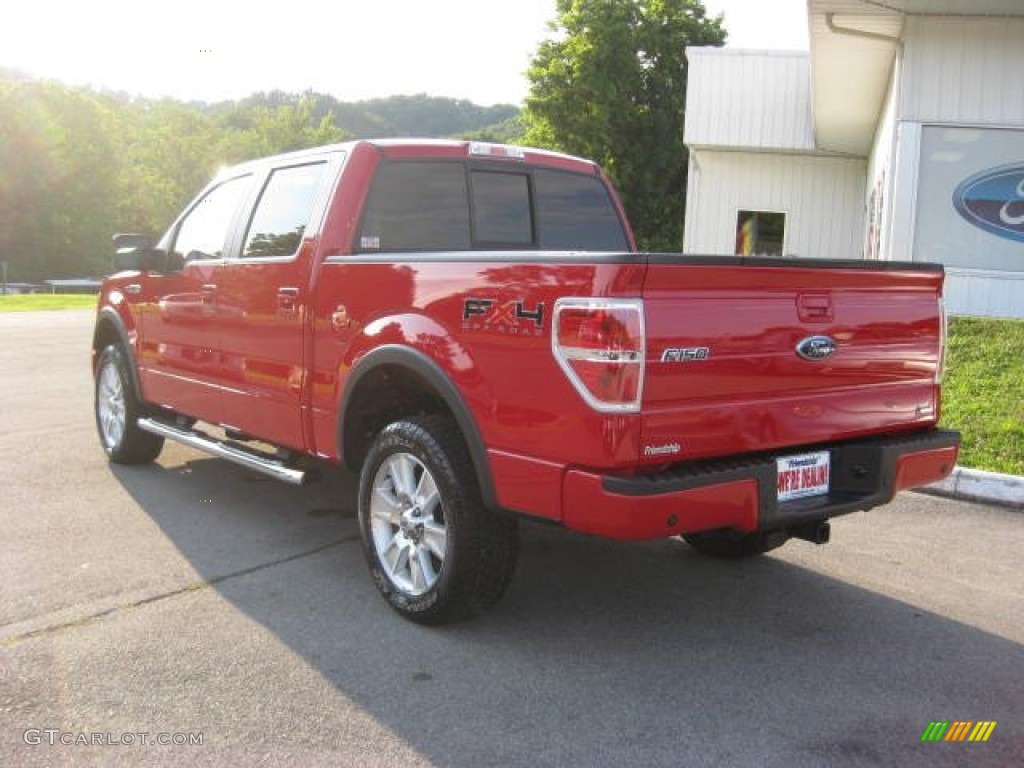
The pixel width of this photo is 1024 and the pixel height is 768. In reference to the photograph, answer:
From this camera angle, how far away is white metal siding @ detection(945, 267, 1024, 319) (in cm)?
1198

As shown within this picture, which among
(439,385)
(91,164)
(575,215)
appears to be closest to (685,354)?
(439,385)

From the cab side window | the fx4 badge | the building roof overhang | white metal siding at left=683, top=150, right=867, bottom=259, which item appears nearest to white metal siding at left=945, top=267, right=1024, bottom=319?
the building roof overhang

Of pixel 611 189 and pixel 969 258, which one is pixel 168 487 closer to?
pixel 611 189

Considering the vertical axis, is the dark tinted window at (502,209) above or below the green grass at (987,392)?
above

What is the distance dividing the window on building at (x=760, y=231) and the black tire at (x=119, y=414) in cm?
1558

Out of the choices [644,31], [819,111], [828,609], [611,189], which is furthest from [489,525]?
[644,31]

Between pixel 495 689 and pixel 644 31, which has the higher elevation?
pixel 644 31

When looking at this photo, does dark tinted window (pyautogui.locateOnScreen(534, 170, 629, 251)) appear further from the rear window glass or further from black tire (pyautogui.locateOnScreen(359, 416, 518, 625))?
black tire (pyautogui.locateOnScreen(359, 416, 518, 625))

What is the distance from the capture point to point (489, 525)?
3738 mm

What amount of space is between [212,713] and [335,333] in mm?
1762

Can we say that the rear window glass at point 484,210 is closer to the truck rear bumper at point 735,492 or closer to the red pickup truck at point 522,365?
the red pickup truck at point 522,365

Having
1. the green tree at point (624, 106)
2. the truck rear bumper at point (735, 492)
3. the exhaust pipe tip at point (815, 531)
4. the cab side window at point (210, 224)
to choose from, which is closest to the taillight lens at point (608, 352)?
the truck rear bumper at point (735, 492)

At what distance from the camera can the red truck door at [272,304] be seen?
185 inches

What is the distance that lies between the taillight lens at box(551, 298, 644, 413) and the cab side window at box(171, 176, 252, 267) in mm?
3037
